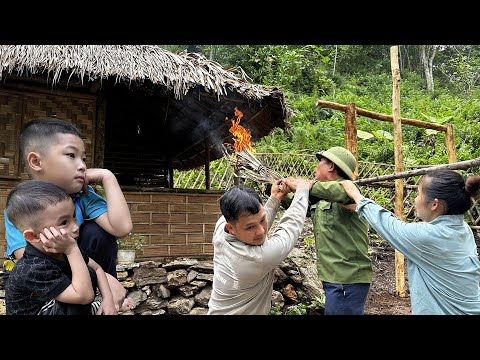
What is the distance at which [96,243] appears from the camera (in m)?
1.58

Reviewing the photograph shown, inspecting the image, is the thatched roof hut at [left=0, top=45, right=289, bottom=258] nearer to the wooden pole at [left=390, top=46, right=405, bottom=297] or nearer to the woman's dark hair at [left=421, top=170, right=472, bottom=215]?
the wooden pole at [left=390, top=46, right=405, bottom=297]

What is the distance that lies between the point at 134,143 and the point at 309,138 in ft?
20.6

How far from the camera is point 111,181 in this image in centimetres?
156

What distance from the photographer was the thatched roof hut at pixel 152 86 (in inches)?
184

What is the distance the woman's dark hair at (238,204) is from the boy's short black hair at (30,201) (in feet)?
2.25

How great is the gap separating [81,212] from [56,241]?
0.31m

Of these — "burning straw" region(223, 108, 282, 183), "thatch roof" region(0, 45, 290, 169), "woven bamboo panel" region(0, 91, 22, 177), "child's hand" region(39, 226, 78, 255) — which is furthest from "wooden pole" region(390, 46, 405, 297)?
"woven bamboo panel" region(0, 91, 22, 177)

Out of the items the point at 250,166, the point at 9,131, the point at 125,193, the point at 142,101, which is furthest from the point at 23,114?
the point at 250,166

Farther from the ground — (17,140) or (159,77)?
(159,77)

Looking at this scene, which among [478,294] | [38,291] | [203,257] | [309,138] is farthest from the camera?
[309,138]

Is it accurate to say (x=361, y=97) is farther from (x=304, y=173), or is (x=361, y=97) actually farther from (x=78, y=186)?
(x=78, y=186)
